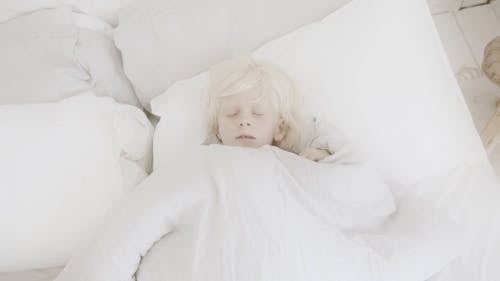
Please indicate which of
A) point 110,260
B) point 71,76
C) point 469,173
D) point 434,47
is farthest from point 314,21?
point 110,260

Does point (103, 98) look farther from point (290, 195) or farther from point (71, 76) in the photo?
point (290, 195)

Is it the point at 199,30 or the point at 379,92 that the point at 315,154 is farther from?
the point at 199,30

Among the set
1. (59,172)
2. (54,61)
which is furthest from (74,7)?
(59,172)

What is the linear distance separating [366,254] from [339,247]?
0.05 metres

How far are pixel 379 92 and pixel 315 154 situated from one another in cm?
20

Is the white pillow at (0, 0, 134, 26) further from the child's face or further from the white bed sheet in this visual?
the white bed sheet

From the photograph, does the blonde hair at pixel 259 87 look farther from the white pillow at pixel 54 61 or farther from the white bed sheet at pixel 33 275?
the white bed sheet at pixel 33 275

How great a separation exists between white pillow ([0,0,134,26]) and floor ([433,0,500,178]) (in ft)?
3.60

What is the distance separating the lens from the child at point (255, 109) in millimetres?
978

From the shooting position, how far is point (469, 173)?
977 millimetres

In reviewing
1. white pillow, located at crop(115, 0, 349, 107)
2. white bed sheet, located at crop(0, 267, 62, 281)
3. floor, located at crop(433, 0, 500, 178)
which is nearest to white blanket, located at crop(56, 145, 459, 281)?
white bed sheet, located at crop(0, 267, 62, 281)

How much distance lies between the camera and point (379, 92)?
101 centimetres

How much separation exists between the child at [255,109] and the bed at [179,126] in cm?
7

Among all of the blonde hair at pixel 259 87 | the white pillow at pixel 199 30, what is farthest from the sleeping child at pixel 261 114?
the white pillow at pixel 199 30
